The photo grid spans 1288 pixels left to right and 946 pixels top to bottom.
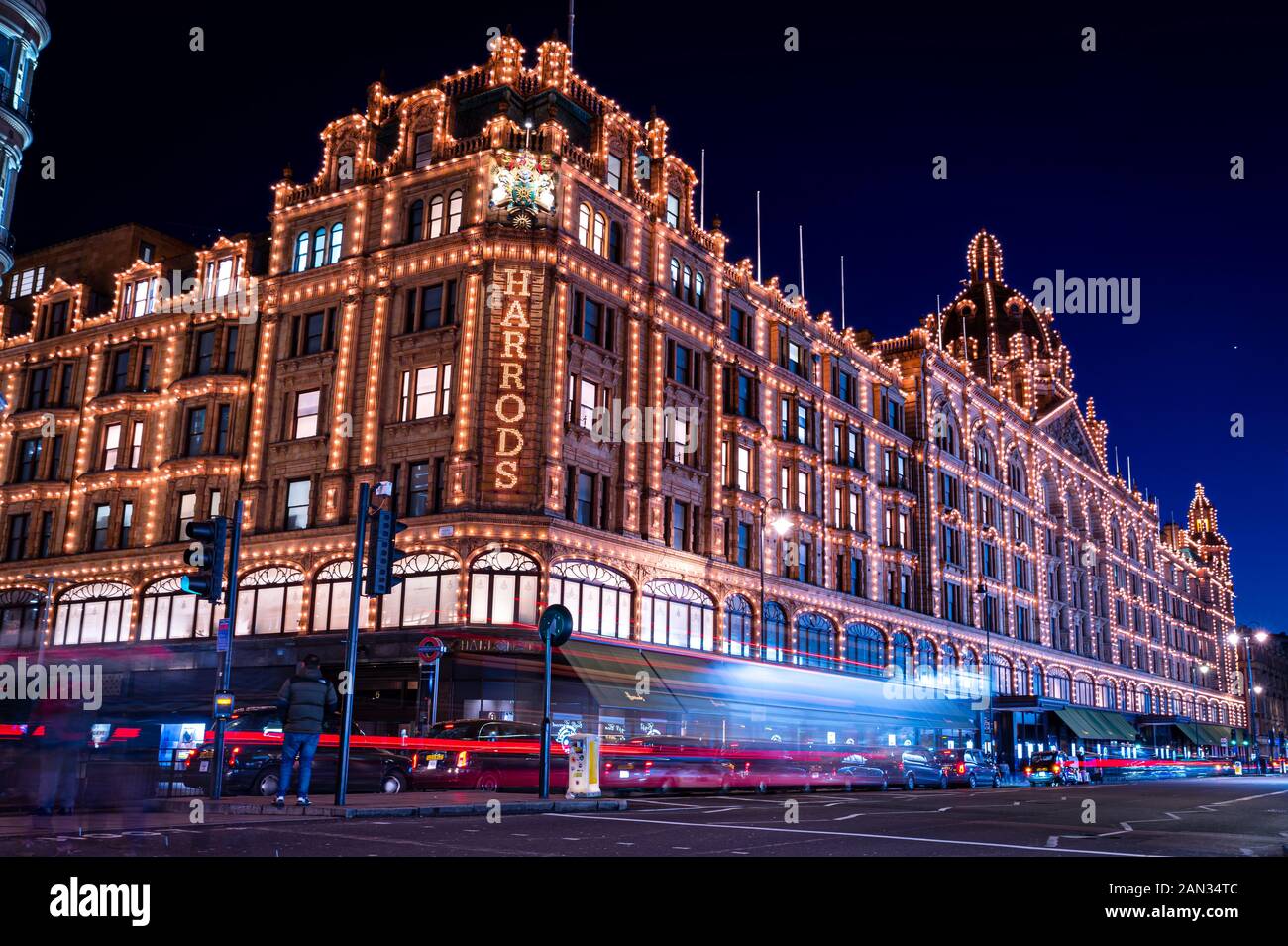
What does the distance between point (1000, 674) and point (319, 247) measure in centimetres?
4794

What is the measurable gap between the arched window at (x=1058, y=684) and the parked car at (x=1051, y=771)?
22.6 m

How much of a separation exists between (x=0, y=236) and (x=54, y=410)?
18.2m

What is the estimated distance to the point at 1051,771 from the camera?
5450 centimetres

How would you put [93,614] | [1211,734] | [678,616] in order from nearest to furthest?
[678,616], [93,614], [1211,734]

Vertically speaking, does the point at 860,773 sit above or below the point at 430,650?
below

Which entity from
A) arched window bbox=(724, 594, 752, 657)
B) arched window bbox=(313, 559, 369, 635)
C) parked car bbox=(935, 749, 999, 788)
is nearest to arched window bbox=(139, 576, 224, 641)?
arched window bbox=(313, 559, 369, 635)

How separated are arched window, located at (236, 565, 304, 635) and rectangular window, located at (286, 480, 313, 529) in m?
1.72

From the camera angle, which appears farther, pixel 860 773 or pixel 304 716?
pixel 860 773

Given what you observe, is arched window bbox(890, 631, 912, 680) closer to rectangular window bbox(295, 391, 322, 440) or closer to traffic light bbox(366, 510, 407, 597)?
rectangular window bbox(295, 391, 322, 440)

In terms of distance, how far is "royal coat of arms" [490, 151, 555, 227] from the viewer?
42.9 metres

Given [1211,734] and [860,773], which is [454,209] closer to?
[860,773]

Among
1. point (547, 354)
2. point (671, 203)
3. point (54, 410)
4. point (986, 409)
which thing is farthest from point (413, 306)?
point (986, 409)

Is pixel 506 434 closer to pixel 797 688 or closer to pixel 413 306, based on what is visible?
pixel 413 306

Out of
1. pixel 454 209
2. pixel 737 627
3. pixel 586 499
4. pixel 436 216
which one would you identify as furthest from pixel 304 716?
pixel 737 627
